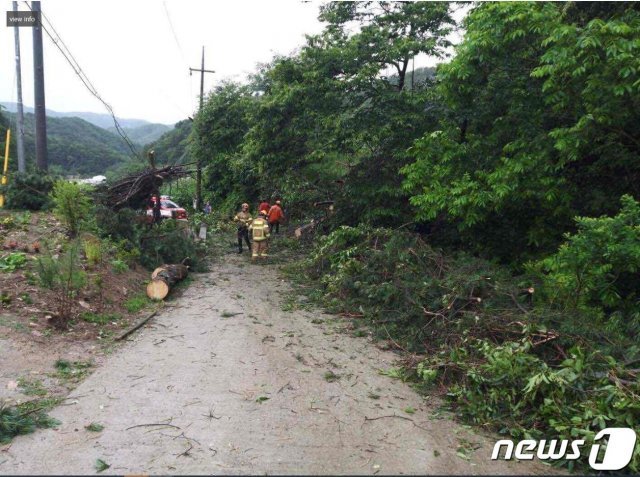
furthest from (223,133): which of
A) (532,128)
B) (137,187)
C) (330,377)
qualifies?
(330,377)

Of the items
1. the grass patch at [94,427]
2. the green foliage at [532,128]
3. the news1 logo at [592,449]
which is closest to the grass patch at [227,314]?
the grass patch at [94,427]

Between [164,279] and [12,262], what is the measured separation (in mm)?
2596

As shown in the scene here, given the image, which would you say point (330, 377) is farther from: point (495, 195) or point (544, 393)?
point (495, 195)

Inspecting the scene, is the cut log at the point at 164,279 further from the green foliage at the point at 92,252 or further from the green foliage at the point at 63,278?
the green foliage at the point at 63,278

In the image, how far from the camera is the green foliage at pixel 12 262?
7.91 metres

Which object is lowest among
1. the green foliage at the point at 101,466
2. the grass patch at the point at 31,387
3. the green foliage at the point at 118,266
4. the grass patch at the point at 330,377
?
the grass patch at the point at 31,387

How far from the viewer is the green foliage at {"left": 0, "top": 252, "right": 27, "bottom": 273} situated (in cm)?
791

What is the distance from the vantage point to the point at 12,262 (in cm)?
809

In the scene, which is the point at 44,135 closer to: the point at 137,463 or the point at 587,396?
the point at 137,463

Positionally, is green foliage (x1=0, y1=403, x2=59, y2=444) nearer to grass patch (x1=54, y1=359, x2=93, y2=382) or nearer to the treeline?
grass patch (x1=54, y1=359, x2=93, y2=382)

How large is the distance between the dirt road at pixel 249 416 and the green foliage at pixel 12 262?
2.80 metres

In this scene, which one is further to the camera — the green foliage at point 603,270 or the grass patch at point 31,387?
the green foliage at point 603,270

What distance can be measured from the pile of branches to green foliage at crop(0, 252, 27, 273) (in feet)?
10.4

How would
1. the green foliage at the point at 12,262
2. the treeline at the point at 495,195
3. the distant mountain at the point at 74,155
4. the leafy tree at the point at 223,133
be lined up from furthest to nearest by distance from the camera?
the distant mountain at the point at 74,155 < the leafy tree at the point at 223,133 < the green foliage at the point at 12,262 < the treeline at the point at 495,195
